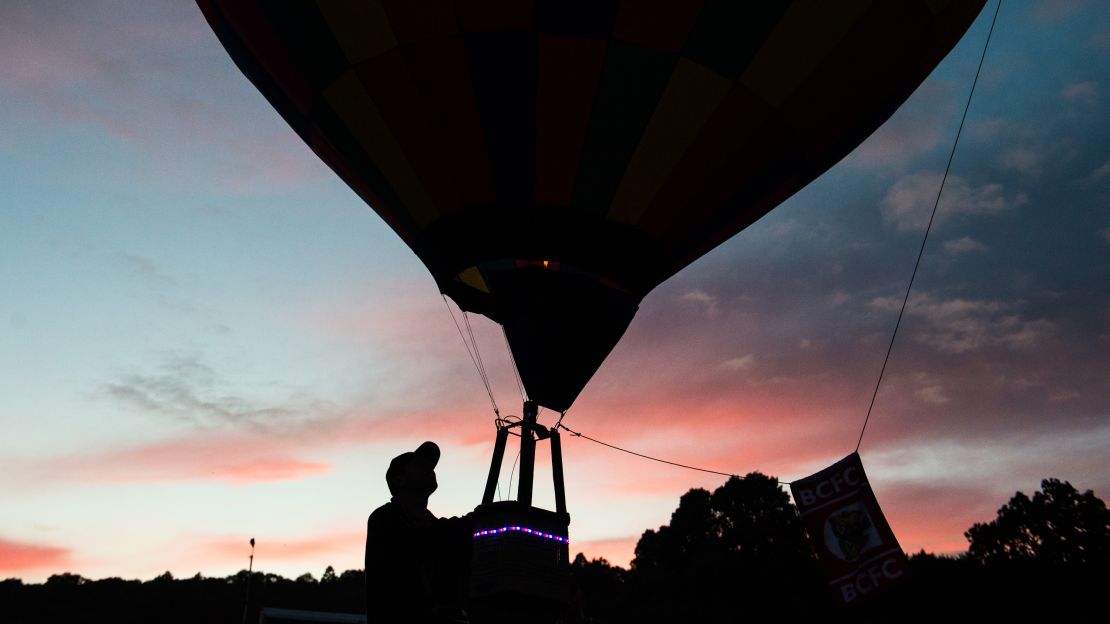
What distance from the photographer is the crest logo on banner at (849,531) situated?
7.63m

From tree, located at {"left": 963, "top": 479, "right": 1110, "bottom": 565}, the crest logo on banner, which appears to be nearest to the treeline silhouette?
tree, located at {"left": 963, "top": 479, "right": 1110, "bottom": 565}

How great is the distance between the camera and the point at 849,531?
7910 millimetres

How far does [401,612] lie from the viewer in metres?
2.63

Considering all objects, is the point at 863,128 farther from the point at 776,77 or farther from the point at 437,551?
the point at 437,551

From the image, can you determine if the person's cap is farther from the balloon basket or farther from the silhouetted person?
the balloon basket

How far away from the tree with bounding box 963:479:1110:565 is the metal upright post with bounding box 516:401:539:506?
43297mm

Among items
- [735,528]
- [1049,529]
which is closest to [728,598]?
[735,528]

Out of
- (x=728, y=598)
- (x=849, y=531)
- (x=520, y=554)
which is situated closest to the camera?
(x=520, y=554)

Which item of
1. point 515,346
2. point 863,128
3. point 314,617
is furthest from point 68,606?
point 863,128

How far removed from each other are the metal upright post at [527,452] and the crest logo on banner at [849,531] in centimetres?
264

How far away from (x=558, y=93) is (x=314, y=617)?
12964 mm

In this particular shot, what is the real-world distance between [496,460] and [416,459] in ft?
19.4

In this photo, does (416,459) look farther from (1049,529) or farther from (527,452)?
(1049,529)

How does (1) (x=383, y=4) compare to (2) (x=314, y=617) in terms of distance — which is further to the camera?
(2) (x=314, y=617)
